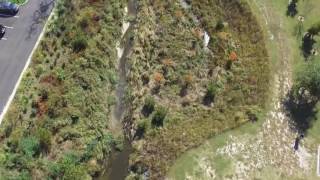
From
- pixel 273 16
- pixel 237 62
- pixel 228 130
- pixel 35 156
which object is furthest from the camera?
pixel 273 16

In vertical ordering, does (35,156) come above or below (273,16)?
below

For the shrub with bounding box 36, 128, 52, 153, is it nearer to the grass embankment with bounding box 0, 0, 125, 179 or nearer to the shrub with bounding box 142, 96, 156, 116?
the grass embankment with bounding box 0, 0, 125, 179

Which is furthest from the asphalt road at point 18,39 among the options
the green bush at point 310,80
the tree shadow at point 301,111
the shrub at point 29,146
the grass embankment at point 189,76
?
the green bush at point 310,80

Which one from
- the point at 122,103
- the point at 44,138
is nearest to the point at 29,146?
the point at 44,138

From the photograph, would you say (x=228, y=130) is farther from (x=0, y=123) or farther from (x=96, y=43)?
(x=0, y=123)

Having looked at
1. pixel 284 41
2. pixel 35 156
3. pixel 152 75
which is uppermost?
pixel 284 41

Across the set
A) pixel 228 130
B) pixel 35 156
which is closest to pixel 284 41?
pixel 228 130

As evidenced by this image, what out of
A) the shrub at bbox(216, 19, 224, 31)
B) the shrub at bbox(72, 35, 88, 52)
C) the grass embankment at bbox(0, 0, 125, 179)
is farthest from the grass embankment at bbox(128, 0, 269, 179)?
the shrub at bbox(72, 35, 88, 52)
